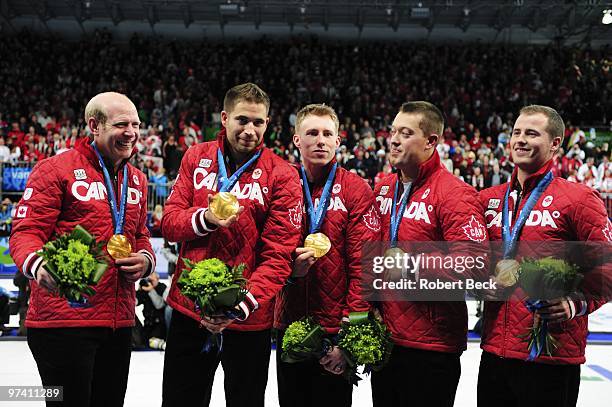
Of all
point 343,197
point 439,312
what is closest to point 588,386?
point 439,312

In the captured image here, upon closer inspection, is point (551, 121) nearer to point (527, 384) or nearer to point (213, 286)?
point (527, 384)

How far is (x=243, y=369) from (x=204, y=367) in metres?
0.21

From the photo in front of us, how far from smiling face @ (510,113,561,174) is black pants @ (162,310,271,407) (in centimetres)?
176

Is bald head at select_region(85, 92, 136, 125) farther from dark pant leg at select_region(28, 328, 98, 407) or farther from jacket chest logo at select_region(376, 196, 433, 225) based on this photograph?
jacket chest logo at select_region(376, 196, 433, 225)

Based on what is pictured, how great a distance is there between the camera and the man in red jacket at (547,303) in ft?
10.2

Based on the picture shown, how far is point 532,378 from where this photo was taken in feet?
10.3

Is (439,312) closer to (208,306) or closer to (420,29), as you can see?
(208,306)

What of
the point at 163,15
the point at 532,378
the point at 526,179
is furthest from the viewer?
the point at 163,15

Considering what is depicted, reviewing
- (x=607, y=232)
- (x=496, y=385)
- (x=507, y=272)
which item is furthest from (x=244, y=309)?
(x=607, y=232)

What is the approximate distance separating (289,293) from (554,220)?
4.98ft

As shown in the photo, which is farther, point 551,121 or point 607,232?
point 551,121

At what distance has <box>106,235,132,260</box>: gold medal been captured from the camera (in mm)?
3164

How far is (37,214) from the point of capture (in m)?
3.05

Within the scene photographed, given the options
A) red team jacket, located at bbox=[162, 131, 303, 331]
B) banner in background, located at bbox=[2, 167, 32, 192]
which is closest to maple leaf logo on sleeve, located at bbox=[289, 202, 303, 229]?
red team jacket, located at bbox=[162, 131, 303, 331]
